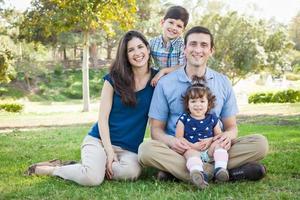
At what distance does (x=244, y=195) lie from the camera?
3.47 meters

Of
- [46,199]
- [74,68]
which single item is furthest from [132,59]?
[74,68]

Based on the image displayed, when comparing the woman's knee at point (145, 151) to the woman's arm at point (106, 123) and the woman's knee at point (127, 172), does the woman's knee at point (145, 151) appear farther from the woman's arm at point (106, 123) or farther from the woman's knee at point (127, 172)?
the woman's arm at point (106, 123)

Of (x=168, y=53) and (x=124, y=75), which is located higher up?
(x=168, y=53)

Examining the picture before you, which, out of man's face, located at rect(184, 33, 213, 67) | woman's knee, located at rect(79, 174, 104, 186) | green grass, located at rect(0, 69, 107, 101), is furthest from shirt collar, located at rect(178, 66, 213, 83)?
green grass, located at rect(0, 69, 107, 101)

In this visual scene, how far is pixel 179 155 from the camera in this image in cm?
404

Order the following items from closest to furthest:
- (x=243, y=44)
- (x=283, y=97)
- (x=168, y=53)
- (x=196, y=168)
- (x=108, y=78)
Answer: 1. (x=196, y=168)
2. (x=108, y=78)
3. (x=168, y=53)
4. (x=283, y=97)
5. (x=243, y=44)

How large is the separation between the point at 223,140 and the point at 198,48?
89cm

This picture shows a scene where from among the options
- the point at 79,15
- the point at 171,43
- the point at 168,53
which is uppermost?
the point at 79,15

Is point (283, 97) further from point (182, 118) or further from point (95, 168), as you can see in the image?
point (95, 168)

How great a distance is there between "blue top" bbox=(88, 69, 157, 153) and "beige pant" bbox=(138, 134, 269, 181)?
0.43m

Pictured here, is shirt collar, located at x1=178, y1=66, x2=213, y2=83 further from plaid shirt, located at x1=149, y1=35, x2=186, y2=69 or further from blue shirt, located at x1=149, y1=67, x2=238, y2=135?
plaid shirt, located at x1=149, y1=35, x2=186, y2=69

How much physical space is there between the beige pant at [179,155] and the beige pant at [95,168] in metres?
0.15

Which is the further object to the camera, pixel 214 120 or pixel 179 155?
pixel 214 120

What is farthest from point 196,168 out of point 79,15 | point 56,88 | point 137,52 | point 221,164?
point 56,88
